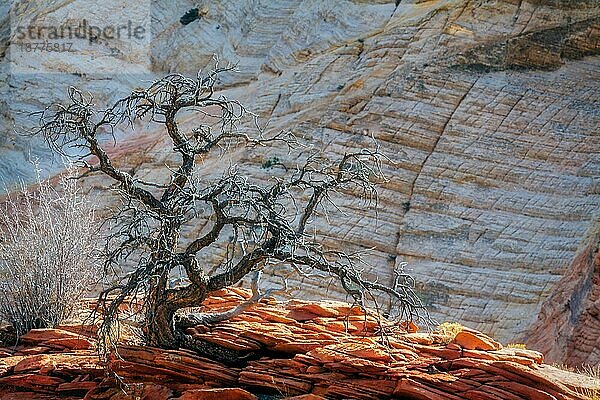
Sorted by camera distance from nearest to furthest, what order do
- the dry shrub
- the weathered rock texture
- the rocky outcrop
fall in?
the weathered rock texture
the dry shrub
the rocky outcrop

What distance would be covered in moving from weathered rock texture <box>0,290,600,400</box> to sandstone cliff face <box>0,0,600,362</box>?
591cm

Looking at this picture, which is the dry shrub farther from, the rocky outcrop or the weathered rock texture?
the rocky outcrop

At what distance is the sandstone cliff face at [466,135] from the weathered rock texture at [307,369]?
5.91m

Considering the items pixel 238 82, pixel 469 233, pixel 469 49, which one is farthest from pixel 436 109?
pixel 238 82

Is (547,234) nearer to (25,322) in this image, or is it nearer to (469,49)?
(469,49)

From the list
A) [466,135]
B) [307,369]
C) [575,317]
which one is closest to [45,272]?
[307,369]

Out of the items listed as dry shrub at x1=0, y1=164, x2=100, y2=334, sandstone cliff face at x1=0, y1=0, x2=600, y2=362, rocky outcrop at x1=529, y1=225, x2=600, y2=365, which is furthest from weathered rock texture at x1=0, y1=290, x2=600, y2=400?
sandstone cliff face at x1=0, y1=0, x2=600, y2=362

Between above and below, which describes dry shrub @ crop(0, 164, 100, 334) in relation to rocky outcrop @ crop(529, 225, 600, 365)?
above

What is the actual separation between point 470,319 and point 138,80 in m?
14.2

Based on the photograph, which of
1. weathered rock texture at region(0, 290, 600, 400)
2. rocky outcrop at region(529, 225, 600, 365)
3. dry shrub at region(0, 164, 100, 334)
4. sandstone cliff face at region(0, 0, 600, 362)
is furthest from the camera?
sandstone cliff face at region(0, 0, 600, 362)

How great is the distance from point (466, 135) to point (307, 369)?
1138 cm

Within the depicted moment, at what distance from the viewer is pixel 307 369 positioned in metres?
8.83

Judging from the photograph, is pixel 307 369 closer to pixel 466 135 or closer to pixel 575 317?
pixel 575 317

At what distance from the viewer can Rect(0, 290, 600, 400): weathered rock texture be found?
27.7 ft
